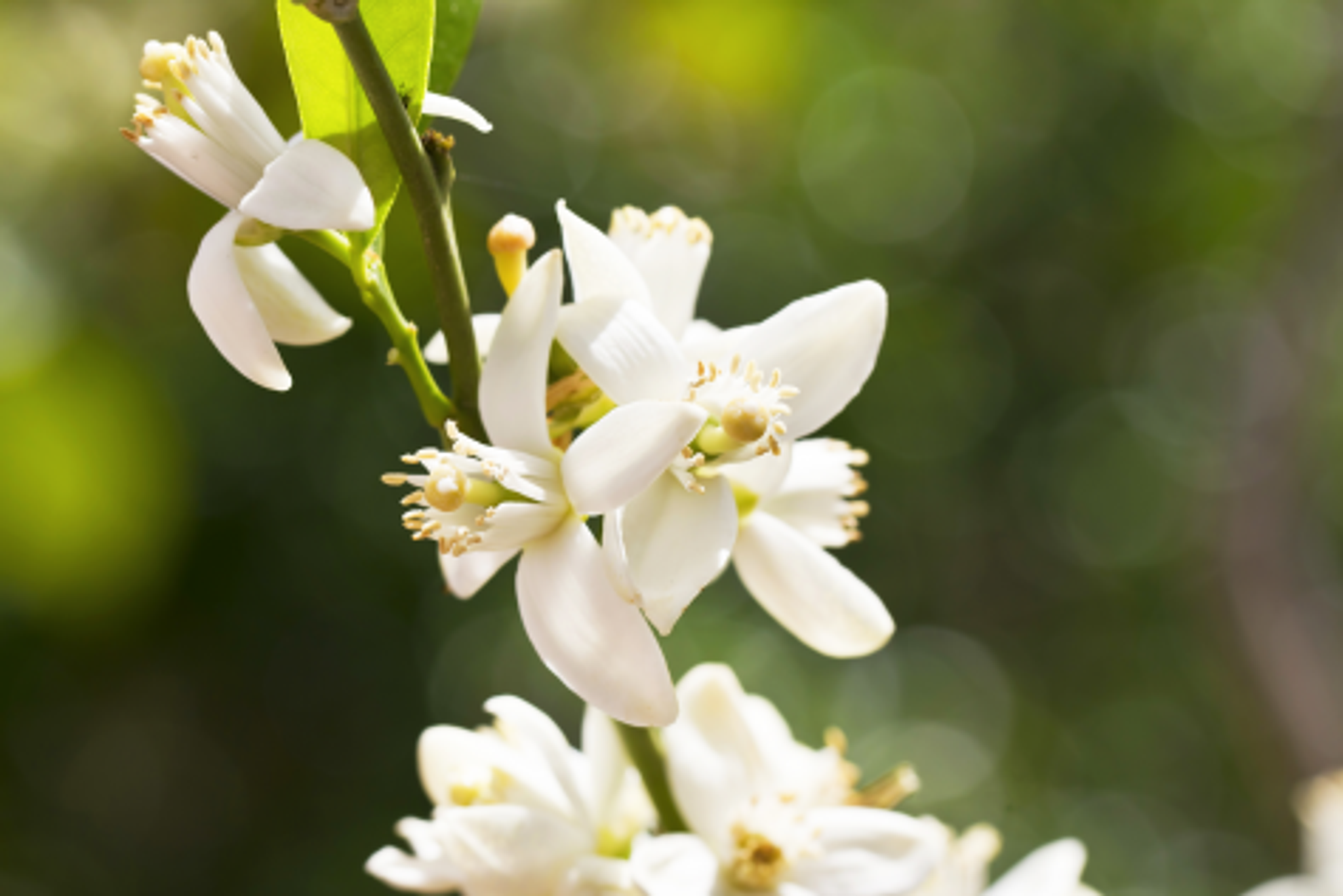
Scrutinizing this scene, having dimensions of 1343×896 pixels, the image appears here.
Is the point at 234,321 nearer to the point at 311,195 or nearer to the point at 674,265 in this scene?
the point at 311,195

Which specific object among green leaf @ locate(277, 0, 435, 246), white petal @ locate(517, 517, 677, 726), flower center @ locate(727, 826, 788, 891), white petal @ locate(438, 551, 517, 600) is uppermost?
green leaf @ locate(277, 0, 435, 246)

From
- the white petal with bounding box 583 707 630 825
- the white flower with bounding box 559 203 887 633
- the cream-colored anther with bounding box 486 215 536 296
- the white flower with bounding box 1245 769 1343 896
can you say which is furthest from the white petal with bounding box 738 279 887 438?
the white flower with bounding box 1245 769 1343 896

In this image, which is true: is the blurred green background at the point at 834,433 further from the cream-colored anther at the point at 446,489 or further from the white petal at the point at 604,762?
the cream-colored anther at the point at 446,489

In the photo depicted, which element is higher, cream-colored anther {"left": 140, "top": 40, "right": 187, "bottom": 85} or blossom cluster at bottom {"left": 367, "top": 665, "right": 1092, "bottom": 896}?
cream-colored anther {"left": 140, "top": 40, "right": 187, "bottom": 85}

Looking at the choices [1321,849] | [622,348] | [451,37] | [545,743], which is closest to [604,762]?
[545,743]

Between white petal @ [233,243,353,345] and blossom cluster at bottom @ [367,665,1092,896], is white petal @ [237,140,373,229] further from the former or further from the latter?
blossom cluster at bottom @ [367,665,1092,896]

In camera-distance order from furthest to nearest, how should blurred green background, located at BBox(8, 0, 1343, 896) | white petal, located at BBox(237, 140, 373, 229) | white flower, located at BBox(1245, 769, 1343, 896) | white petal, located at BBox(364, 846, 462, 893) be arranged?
blurred green background, located at BBox(8, 0, 1343, 896) < white flower, located at BBox(1245, 769, 1343, 896) < white petal, located at BBox(364, 846, 462, 893) < white petal, located at BBox(237, 140, 373, 229)

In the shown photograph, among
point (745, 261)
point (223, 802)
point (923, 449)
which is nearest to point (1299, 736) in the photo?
point (923, 449)
